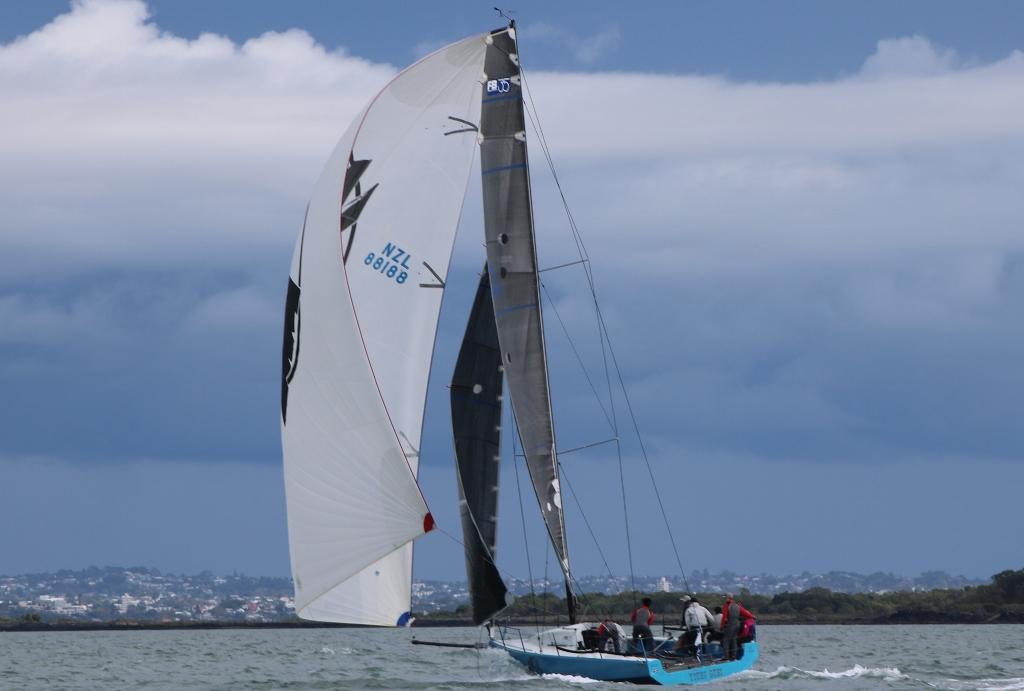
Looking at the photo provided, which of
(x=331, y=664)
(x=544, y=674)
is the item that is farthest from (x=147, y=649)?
(x=544, y=674)

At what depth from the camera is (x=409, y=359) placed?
104 ft

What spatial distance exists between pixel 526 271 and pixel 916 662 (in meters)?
20.0

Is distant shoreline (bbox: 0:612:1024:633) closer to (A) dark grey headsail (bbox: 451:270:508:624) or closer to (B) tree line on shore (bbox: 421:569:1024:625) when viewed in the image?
(B) tree line on shore (bbox: 421:569:1024:625)

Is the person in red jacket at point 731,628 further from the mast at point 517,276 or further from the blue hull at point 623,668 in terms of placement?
the mast at point 517,276

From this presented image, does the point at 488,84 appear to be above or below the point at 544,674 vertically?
above

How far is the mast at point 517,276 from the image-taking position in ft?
112

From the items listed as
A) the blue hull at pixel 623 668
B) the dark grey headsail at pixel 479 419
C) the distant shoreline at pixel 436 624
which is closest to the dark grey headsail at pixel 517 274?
the dark grey headsail at pixel 479 419

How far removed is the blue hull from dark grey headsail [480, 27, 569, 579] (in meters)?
2.29

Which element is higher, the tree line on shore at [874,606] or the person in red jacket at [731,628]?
the person in red jacket at [731,628]

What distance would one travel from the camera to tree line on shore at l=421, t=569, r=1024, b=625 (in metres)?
97.6

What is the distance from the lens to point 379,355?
31.3m

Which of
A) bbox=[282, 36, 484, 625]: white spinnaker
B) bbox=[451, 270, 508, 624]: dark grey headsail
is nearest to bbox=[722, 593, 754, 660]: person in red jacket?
bbox=[451, 270, 508, 624]: dark grey headsail

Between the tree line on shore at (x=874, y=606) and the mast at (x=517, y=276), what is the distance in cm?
5775

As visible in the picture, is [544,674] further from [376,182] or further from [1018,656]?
[1018,656]
